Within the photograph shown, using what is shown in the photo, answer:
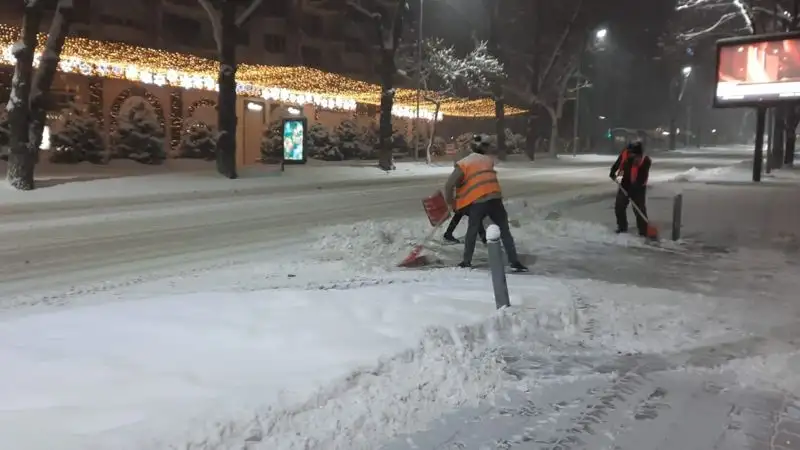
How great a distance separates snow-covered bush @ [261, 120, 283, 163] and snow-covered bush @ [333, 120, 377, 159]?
12.5 feet

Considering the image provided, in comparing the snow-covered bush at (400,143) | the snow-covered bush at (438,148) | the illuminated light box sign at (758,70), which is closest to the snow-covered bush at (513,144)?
the snow-covered bush at (438,148)

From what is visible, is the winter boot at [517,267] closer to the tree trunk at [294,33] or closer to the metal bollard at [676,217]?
the metal bollard at [676,217]

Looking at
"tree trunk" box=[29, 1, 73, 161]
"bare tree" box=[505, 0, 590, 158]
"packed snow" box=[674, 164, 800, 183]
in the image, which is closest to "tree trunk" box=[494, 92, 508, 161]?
"bare tree" box=[505, 0, 590, 158]

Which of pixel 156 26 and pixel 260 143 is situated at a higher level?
pixel 156 26

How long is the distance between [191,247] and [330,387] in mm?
6743

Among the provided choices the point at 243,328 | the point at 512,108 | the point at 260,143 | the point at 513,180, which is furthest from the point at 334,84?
the point at 243,328

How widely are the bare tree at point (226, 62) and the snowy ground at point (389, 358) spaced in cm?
1489

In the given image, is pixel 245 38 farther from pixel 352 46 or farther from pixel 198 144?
pixel 198 144

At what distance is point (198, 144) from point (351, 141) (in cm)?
1104

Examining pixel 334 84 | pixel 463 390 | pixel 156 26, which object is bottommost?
pixel 463 390

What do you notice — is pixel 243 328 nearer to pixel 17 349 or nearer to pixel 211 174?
pixel 17 349

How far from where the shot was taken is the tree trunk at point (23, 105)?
16859 mm

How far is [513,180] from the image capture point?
27797 mm

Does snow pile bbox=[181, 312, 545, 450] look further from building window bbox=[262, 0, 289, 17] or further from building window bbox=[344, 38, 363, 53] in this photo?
building window bbox=[344, 38, 363, 53]
